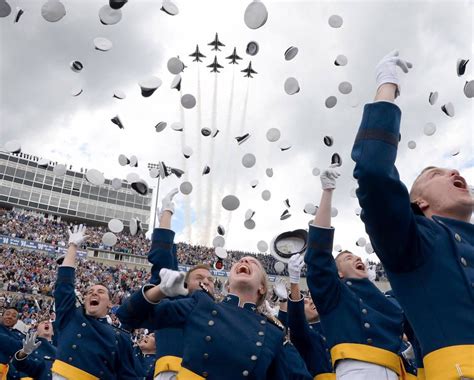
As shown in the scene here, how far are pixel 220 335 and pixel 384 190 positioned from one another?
1.88 m

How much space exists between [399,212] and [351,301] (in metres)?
2.23

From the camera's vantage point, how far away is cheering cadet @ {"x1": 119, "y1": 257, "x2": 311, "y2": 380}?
10.8ft

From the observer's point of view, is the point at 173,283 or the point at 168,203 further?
the point at 168,203

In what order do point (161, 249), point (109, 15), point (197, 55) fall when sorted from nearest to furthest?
point (161, 249), point (109, 15), point (197, 55)

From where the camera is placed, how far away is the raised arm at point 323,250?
12.3ft

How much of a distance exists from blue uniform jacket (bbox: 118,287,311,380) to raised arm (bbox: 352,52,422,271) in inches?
61.0

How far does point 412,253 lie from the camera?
7.01 ft

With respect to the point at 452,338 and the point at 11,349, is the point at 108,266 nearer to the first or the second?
the point at 11,349

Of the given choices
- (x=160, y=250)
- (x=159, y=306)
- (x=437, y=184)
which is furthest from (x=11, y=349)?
(x=437, y=184)

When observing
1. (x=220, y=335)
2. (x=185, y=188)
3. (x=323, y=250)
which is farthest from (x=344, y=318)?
(x=185, y=188)

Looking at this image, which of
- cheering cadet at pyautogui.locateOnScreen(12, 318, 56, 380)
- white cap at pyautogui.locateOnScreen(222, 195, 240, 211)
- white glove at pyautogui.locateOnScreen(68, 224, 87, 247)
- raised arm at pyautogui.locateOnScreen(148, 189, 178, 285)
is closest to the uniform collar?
raised arm at pyautogui.locateOnScreen(148, 189, 178, 285)

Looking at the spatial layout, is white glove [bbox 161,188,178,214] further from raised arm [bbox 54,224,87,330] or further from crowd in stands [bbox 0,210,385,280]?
crowd in stands [bbox 0,210,385,280]

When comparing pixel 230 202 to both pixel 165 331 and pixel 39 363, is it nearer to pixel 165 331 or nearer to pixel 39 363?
pixel 39 363

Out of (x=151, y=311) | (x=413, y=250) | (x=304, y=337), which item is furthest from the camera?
(x=304, y=337)
